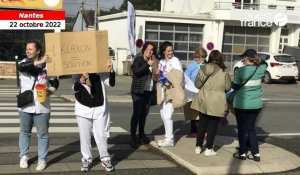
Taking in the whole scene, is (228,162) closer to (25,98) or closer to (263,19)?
(25,98)

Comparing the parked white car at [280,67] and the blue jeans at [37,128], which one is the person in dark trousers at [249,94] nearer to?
the blue jeans at [37,128]

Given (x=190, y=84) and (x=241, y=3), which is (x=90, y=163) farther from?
(x=241, y=3)

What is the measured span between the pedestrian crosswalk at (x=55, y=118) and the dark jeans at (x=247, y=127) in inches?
128

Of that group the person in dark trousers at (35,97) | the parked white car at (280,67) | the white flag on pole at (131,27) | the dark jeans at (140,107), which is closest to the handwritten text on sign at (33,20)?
the white flag on pole at (131,27)

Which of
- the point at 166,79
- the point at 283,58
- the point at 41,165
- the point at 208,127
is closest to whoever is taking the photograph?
the point at 41,165

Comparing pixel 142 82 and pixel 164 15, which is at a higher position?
pixel 164 15

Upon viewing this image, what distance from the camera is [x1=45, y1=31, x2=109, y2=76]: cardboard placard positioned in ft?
20.2

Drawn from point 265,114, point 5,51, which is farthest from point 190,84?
point 5,51

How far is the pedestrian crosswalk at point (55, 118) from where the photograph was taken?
998 cm

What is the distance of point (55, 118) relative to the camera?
1166 cm

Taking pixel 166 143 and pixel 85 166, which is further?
pixel 166 143

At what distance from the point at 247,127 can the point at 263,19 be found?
3005cm

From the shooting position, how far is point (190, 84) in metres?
9.01

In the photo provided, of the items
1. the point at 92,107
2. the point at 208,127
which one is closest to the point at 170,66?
the point at 208,127
